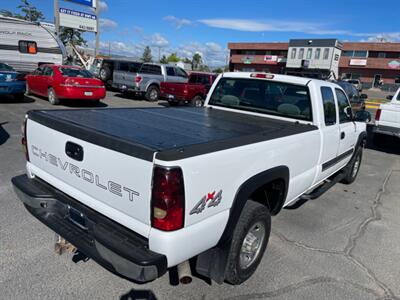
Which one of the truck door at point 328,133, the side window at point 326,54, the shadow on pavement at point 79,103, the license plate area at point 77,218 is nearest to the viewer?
the license plate area at point 77,218

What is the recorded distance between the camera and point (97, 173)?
231 centimetres

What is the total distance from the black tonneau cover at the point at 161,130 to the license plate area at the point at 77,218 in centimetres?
59

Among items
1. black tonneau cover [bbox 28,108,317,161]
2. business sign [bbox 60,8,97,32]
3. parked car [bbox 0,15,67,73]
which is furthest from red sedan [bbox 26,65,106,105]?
business sign [bbox 60,8,97,32]

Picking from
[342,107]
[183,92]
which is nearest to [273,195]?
[342,107]

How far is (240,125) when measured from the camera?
137 inches

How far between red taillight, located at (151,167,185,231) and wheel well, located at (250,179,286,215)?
126cm


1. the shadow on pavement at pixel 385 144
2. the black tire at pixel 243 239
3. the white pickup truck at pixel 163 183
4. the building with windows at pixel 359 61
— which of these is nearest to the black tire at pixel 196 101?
the shadow on pavement at pixel 385 144

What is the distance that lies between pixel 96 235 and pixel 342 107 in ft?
13.3

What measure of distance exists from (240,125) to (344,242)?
6.29 ft

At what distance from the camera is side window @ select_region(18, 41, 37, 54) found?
15.2 m

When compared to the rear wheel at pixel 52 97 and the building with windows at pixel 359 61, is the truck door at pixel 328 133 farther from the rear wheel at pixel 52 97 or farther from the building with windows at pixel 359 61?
the building with windows at pixel 359 61

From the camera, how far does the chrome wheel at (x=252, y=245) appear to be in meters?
2.86

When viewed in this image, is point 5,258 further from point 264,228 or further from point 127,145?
point 264,228

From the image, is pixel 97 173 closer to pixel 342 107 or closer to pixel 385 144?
pixel 342 107
